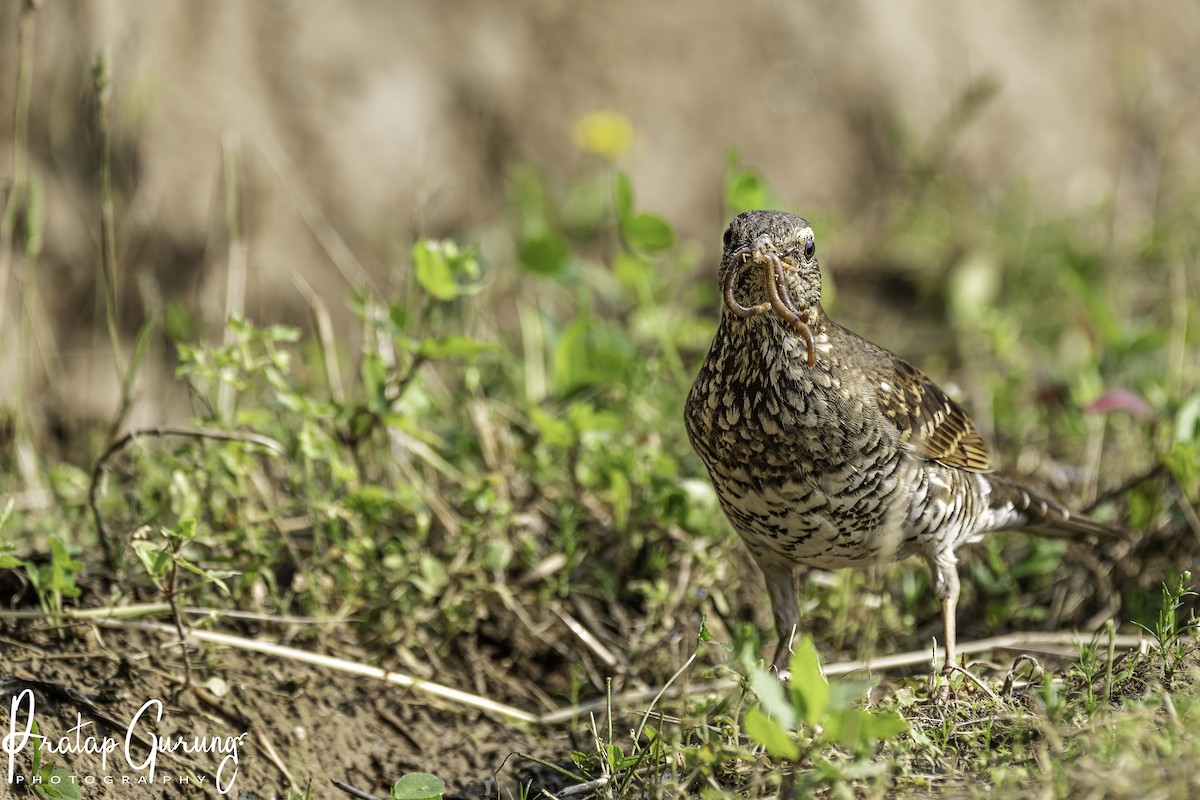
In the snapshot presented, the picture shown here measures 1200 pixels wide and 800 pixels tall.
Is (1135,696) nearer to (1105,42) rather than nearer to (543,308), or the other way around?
(543,308)

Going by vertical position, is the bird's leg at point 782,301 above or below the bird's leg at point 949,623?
above

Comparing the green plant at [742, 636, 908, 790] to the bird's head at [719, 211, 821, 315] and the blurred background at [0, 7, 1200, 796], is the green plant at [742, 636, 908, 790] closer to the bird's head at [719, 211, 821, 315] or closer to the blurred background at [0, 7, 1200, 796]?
the blurred background at [0, 7, 1200, 796]

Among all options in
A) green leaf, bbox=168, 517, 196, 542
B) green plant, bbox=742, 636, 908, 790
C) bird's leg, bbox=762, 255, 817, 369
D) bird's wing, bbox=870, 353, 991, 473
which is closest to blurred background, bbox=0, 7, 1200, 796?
green leaf, bbox=168, 517, 196, 542

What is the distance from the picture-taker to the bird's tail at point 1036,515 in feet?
13.8

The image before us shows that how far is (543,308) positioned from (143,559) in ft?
A: 7.67

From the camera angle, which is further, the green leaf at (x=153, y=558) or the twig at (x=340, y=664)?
the twig at (x=340, y=664)

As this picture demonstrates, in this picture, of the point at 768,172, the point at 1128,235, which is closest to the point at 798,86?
the point at 768,172

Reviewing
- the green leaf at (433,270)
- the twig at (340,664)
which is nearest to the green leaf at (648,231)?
the green leaf at (433,270)

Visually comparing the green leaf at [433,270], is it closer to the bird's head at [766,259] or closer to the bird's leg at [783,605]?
the bird's head at [766,259]

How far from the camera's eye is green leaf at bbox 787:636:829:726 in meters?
2.72

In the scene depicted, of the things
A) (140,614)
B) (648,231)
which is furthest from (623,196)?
(140,614)

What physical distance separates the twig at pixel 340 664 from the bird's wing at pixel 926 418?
1.49m

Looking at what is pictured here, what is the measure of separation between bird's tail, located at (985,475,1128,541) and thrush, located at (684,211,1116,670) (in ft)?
1.32

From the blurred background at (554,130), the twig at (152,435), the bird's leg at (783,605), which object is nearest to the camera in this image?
the twig at (152,435)
